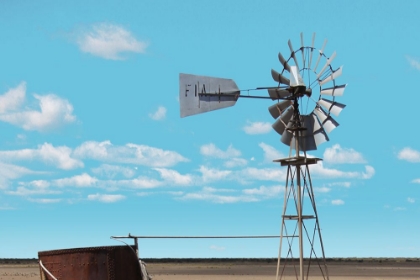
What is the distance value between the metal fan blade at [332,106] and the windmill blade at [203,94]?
7.66 feet

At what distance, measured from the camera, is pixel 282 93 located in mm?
16703

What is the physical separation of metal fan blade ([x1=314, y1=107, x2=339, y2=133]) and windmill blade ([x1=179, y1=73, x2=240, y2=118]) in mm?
2251

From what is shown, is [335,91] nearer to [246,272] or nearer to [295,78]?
[295,78]

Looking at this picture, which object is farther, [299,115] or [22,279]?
[22,279]

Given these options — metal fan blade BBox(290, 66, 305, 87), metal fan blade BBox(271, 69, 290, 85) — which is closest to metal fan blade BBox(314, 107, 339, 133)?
metal fan blade BBox(290, 66, 305, 87)

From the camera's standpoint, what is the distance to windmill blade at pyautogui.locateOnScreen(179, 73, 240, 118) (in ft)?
52.5

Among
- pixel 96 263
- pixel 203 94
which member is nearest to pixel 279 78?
pixel 203 94

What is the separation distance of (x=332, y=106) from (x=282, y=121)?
135 cm

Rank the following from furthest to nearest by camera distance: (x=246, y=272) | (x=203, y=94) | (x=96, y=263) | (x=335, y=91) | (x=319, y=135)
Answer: (x=246, y=272) < (x=335, y=91) < (x=319, y=135) < (x=203, y=94) < (x=96, y=263)

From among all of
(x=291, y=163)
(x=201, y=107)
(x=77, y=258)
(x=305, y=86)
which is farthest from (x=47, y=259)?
(x=305, y=86)

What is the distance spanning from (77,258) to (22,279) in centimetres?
4129

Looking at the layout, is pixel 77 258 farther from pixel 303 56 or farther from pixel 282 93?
pixel 303 56

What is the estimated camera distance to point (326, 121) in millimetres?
16922

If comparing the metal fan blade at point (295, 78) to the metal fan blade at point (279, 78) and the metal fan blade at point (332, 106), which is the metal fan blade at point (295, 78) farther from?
the metal fan blade at point (332, 106)
